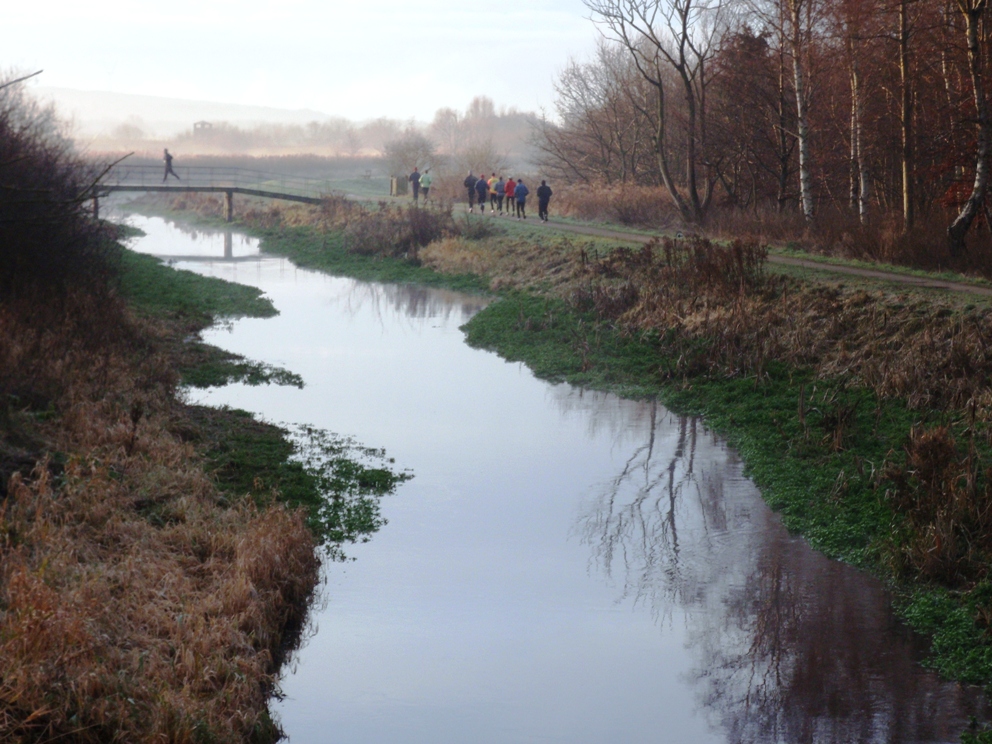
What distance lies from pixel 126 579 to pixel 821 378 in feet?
34.3

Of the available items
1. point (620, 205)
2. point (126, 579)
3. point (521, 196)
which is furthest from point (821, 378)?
point (521, 196)

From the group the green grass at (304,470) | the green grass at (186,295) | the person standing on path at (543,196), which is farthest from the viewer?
the person standing on path at (543,196)

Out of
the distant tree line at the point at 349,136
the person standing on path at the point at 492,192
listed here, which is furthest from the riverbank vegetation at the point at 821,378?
the distant tree line at the point at 349,136

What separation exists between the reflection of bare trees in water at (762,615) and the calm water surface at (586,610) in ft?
0.07

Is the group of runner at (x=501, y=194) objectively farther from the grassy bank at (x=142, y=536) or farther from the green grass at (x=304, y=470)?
the green grass at (x=304, y=470)

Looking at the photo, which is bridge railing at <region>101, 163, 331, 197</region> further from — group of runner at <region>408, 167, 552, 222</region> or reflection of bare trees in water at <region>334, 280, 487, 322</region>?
reflection of bare trees in water at <region>334, 280, 487, 322</region>

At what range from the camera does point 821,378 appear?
15.4 metres

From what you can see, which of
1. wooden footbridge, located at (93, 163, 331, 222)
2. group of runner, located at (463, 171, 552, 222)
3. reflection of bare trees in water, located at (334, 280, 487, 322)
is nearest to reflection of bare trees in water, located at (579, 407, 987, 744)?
reflection of bare trees in water, located at (334, 280, 487, 322)

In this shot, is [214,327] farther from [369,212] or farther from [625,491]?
[369,212]

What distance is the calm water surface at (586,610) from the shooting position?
748cm

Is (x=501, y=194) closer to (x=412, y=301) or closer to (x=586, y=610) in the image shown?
(x=412, y=301)

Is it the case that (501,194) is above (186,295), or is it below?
above

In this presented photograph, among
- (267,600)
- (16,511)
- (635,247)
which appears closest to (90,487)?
(16,511)

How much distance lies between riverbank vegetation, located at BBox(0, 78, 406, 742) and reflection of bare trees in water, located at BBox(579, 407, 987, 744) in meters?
2.89
